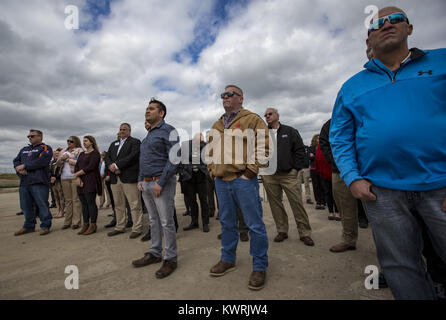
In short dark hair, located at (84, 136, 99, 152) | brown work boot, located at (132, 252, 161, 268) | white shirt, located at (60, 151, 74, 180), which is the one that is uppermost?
short dark hair, located at (84, 136, 99, 152)

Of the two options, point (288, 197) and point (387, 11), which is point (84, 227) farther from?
point (387, 11)

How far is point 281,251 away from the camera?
3223mm

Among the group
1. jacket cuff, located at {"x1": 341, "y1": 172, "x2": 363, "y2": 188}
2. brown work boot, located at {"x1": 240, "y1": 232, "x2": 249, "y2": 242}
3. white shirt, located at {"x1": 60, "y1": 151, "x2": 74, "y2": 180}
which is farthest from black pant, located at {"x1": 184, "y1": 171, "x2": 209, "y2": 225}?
jacket cuff, located at {"x1": 341, "y1": 172, "x2": 363, "y2": 188}

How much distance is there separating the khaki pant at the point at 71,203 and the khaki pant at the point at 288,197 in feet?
16.2

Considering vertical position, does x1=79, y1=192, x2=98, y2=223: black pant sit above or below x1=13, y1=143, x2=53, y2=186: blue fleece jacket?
below

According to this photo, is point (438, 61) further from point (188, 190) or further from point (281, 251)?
point (188, 190)

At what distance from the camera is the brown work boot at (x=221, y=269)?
8.41 feet

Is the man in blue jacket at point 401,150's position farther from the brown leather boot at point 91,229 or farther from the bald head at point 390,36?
the brown leather boot at point 91,229

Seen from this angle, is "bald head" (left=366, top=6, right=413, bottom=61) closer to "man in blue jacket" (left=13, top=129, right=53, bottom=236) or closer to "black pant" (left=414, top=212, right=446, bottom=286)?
"black pant" (left=414, top=212, right=446, bottom=286)

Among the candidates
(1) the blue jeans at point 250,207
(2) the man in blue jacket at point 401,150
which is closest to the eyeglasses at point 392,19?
(2) the man in blue jacket at point 401,150

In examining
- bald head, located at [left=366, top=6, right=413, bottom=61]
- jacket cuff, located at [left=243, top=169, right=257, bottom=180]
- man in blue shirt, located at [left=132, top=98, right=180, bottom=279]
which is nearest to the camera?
bald head, located at [left=366, top=6, right=413, bottom=61]

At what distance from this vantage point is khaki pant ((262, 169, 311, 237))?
11.8 feet

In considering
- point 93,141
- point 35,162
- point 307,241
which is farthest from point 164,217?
point 35,162
